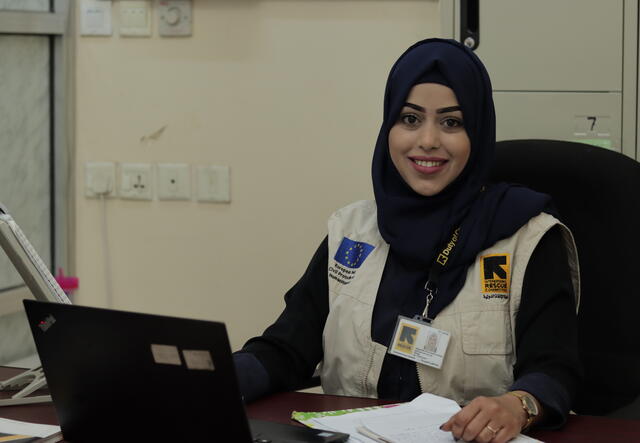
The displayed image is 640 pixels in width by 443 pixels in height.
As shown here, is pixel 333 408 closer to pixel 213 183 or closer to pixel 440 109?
pixel 440 109

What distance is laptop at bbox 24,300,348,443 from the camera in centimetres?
106

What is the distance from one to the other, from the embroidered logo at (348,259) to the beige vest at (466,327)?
0.7 inches

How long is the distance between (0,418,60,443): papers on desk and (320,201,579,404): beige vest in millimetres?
605

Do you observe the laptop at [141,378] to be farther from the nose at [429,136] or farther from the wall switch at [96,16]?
the wall switch at [96,16]

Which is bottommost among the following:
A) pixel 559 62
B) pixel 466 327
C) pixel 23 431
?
pixel 23 431

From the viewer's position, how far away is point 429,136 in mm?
1785

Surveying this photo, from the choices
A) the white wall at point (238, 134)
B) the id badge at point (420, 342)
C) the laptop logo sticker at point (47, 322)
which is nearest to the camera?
the laptop logo sticker at point (47, 322)

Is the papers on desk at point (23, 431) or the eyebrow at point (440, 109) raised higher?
the eyebrow at point (440, 109)

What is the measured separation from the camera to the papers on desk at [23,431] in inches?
52.3

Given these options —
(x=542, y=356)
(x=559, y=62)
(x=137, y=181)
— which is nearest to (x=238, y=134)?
(x=137, y=181)

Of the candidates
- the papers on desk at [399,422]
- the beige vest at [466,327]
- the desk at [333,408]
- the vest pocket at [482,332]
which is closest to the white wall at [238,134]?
the beige vest at [466,327]

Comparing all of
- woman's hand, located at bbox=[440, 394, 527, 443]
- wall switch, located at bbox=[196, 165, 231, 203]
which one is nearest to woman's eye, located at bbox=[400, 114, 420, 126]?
woman's hand, located at bbox=[440, 394, 527, 443]

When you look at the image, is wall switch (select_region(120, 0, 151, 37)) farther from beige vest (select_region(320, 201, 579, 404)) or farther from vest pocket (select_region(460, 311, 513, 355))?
vest pocket (select_region(460, 311, 513, 355))

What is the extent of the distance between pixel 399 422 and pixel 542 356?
0.36m
